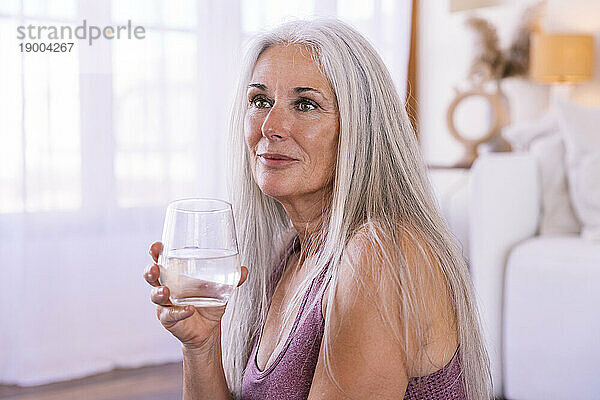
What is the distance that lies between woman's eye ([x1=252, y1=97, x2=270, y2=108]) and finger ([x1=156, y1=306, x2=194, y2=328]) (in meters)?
0.37

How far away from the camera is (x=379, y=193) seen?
1109 mm

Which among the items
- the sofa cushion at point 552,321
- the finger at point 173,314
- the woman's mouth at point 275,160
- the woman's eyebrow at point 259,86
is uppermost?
the woman's eyebrow at point 259,86

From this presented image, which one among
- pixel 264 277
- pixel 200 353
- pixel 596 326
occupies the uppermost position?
pixel 264 277

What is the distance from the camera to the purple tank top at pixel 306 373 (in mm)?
1040

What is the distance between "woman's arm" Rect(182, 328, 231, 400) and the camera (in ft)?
4.18

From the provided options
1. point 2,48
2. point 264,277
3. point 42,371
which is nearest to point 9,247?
point 42,371

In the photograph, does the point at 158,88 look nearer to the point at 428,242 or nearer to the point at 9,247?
the point at 9,247

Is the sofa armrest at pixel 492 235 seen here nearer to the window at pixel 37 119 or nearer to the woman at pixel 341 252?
the woman at pixel 341 252

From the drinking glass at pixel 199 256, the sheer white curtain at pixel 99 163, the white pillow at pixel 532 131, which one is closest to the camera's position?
the drinking glass at pixel 199 256

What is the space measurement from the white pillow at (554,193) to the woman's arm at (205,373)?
1752mm

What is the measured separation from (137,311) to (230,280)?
2.34m

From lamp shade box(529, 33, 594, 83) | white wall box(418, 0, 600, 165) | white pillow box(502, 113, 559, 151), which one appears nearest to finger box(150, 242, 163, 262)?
white pillow box(502, 113, 559, 151)

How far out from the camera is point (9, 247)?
9.17ft

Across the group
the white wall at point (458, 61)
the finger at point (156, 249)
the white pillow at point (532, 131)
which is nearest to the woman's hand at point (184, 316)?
the finger at point (156, 249)
